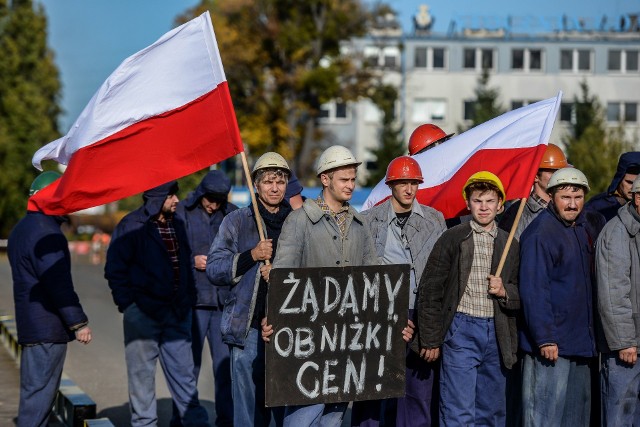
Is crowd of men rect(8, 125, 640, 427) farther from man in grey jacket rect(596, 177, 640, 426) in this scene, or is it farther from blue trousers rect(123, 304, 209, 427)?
blue trousers rect(123, 304, 209, 427)

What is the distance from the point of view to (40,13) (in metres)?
71.2

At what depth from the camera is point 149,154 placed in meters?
8.16

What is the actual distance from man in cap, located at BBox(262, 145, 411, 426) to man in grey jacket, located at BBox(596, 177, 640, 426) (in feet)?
5.96

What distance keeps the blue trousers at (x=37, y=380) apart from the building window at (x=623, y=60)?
7284cm

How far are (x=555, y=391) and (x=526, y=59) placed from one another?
7113cm

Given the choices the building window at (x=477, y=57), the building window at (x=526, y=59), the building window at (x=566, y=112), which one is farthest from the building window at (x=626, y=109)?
the building window at (x=477, y=57)

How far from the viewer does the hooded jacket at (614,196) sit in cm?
1000

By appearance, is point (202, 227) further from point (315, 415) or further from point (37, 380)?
point (315, 415)

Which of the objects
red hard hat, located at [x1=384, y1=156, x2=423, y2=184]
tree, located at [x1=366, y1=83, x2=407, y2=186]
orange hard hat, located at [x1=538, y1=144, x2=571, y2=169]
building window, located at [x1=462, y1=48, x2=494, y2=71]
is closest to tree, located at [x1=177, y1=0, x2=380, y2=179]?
tree, located at [x1=366, y1=83, x2=407, y2=186]

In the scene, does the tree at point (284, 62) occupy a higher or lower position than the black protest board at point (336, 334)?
higher

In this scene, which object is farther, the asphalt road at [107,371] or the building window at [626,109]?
the building window at [626,109]

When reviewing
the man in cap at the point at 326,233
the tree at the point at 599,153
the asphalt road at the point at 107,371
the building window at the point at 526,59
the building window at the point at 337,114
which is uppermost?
the building window at the point at 526,59

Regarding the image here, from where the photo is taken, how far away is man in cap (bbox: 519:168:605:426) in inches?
326

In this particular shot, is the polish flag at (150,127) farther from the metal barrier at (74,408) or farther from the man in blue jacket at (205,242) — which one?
the metal barrier at (74,408)
